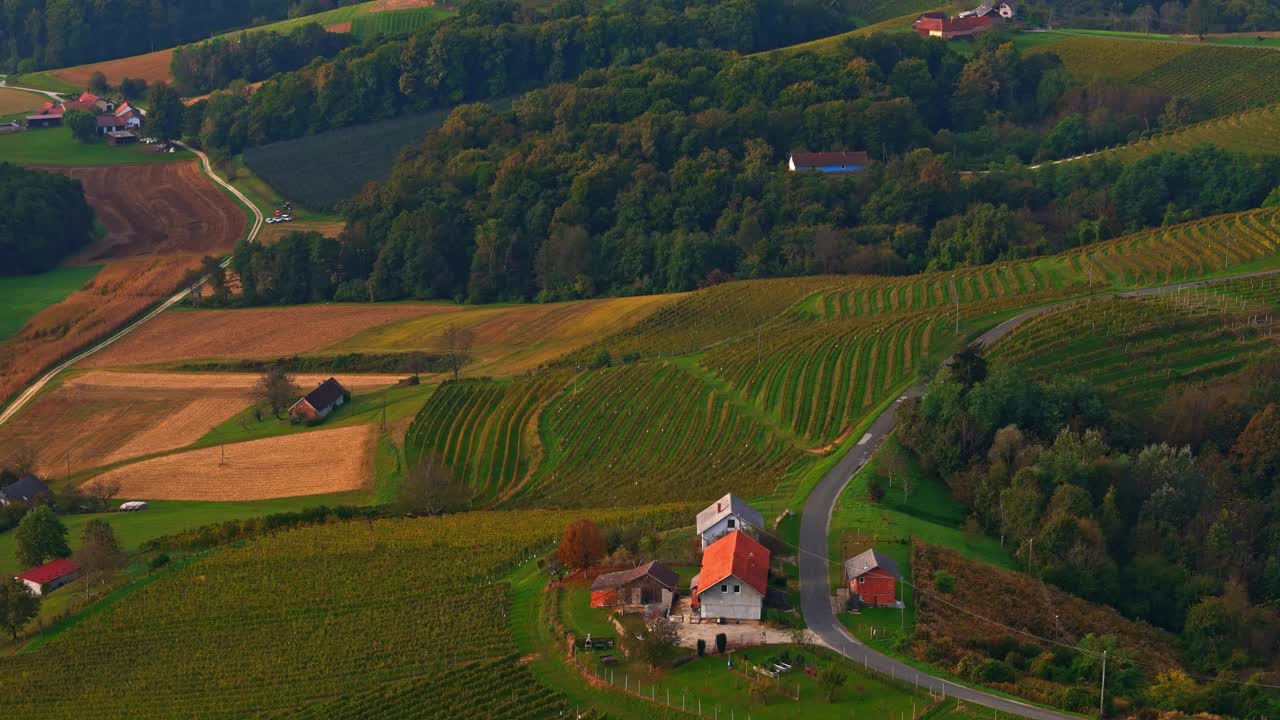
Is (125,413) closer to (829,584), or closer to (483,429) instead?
(483,429)

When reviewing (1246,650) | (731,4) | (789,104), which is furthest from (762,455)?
(731,4)

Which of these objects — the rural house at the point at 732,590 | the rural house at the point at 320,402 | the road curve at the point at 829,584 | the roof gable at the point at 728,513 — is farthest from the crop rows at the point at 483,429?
the rural house at the point at 732,590

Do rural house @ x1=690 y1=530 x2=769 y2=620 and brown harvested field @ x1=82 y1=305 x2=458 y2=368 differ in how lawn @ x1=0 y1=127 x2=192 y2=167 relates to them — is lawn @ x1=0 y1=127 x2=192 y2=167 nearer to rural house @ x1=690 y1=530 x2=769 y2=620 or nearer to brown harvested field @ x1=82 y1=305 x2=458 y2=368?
brown harvested field @ x1=82 y1=305 x2=458 y2=368

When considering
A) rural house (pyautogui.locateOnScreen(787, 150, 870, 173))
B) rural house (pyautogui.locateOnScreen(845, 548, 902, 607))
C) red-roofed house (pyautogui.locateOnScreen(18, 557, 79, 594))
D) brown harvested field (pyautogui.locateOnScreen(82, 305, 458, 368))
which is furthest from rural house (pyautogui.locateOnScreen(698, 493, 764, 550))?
rural house (pyautogui.locateOnScreen(787, 150, 870, 173))

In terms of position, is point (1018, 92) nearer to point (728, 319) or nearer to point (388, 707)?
point (728, 319)

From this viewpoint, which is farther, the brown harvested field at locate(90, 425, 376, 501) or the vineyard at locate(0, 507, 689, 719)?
the brown harvested field at locate(90, 425, 376, 501)

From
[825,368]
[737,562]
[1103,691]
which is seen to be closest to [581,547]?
[737,562]
